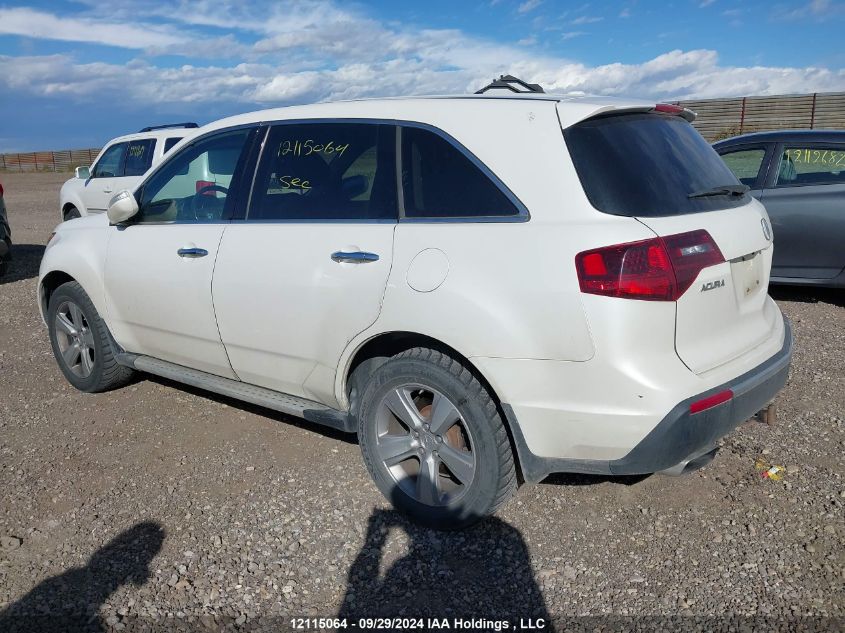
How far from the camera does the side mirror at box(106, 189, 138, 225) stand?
4500 mm

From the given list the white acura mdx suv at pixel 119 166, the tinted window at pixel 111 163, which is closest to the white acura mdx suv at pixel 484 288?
the white acura mdx suv at pixel 119 166

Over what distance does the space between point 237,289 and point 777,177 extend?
5521 mm

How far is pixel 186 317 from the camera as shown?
423 cm

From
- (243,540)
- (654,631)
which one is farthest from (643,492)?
(243,540)

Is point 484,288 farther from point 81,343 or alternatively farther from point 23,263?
point 23,263

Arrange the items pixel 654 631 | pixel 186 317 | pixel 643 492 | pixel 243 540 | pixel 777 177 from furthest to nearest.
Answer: pixel 777 177, pixel 186 317, pixel 643 492, pixel 243 540, pixel 654 631

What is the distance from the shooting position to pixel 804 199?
688 cm

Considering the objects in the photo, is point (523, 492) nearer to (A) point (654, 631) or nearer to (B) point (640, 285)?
(A) point (654, 631)

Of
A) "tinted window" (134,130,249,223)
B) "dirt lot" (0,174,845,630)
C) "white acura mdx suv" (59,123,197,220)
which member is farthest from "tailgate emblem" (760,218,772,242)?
"white acura mdx suv" (59,123,197,220)

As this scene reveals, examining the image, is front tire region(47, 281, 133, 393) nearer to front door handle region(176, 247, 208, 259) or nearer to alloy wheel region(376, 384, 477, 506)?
front door handle region(176, 247, 208, 259)

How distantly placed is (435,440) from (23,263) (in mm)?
10047

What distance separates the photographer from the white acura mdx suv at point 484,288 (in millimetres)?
2807

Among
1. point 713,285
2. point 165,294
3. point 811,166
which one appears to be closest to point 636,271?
point 713,285

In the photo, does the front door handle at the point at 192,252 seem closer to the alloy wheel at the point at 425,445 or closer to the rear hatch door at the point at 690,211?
the alloy wheel at the point at 425,445
